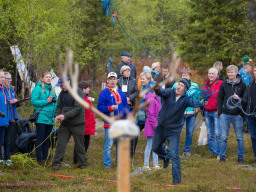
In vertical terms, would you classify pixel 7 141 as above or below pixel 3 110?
below

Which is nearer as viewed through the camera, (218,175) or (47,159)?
(218,175)

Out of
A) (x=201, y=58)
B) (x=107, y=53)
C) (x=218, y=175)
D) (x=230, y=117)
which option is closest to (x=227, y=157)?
(x=230, y=117)

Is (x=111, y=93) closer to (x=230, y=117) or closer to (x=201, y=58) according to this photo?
(x=230, y=117)

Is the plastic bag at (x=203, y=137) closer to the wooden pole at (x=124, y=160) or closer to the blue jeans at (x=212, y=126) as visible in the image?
the blue jeans at (x=212, y=126)

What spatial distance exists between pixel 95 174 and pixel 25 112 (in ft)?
19.9

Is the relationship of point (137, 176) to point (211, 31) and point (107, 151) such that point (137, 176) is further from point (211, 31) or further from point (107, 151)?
point (211, 31)

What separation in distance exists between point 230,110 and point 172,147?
2.64 metres

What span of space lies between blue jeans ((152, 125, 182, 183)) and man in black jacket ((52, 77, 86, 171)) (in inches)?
75.5

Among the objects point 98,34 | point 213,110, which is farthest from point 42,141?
point 98,34

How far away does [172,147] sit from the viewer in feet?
19.5

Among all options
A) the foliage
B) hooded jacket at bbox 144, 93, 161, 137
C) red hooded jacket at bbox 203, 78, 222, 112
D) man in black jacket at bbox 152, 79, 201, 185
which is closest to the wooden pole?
man in black jacket at bbox 152, 79, 201, 185

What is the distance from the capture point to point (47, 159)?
7965 millimetres

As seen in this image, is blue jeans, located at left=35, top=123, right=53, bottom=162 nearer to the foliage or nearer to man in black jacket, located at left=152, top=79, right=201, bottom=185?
man in black jacket, located at left=152, top=79, right=201, bottom=185

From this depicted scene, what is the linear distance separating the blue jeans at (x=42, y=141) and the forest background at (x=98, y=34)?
3787 millimetres
